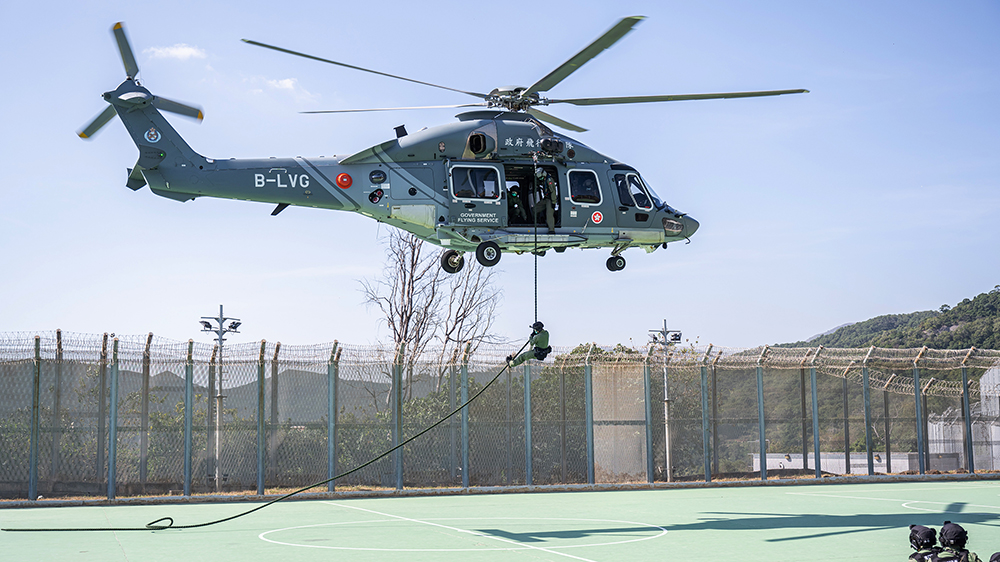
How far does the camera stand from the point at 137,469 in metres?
17.1

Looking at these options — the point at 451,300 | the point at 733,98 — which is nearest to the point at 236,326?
the point at 451,300

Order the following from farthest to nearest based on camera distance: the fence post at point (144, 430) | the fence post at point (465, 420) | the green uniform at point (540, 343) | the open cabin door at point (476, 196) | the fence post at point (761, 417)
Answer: the fence post at point (761, 417), the fence post at point (465, 420), the fence post at point (144, 430), the open cabin door at point (476, 196), the green uniform at point (540, 343)

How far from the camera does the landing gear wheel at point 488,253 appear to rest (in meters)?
15.4

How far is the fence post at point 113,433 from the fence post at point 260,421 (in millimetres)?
2649

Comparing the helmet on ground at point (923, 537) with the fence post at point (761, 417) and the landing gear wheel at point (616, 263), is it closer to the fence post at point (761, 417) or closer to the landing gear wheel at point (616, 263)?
the landing gear wheel at point (616, 263)

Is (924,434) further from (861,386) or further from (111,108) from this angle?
(111,108)

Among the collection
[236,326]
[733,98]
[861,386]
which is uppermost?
[733,98]

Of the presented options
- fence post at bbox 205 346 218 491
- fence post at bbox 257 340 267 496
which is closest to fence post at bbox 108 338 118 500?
fence post at bbox 205 346 218 491

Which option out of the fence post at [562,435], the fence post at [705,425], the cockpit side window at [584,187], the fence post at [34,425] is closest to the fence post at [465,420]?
the fence post at [562,435]

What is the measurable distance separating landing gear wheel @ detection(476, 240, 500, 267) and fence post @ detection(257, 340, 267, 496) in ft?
18.1

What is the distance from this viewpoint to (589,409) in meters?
19.8

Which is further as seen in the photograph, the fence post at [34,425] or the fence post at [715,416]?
the fence post at [715,416]

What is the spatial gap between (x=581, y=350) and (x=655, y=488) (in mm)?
3566

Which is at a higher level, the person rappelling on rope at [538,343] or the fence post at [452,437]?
the person rappelling on rope at [538,343]
